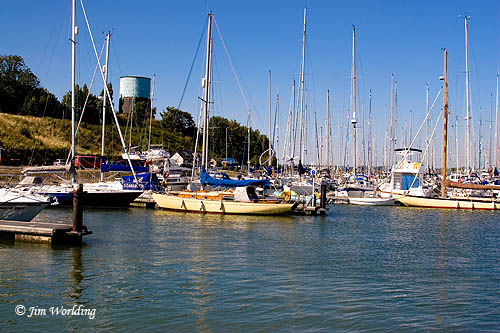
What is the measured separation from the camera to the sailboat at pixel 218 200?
34.4 m

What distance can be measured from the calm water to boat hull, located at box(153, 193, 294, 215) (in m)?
5.59

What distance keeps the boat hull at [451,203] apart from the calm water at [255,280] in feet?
55.8

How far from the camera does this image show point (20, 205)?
25.0 metres

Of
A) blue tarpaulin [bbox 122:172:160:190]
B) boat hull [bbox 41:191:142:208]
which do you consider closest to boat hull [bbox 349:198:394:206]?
blue tarpaulin [bbox 122:172:160:190]

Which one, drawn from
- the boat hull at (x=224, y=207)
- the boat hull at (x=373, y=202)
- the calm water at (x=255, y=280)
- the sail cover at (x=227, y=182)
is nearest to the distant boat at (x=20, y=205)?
the calm water at (x=255, y=280)

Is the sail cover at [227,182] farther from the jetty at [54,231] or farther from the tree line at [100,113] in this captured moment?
the tree line at [100,113]

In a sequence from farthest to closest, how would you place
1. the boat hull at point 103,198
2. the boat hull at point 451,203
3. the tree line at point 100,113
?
the tree line at point 100,113 < the boat hull at point 451,203 < the boat hull at point 103,198

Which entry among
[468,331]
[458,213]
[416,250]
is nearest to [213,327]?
[468,331]

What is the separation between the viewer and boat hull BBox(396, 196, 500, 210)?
44.9 metres

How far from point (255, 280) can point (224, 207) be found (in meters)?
18.6

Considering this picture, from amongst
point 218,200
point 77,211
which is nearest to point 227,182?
point 218,200

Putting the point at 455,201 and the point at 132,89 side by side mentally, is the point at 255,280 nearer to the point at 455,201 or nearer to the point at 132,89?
the point at 455,201

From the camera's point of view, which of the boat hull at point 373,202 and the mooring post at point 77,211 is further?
the boat hull at point 373,202

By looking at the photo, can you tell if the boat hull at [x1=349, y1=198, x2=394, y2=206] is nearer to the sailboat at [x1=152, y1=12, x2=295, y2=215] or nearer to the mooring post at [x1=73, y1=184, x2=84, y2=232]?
the sailboat at [x1=152, y1=12, x2=295, y2=215]
